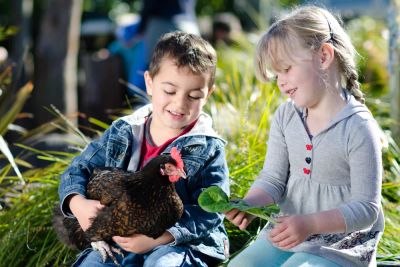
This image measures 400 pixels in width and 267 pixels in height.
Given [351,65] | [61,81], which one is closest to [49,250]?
[351,65]

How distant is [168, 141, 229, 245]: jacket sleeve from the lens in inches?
126

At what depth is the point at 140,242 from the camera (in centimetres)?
313

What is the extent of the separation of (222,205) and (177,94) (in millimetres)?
653

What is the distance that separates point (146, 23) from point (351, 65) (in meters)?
5.54

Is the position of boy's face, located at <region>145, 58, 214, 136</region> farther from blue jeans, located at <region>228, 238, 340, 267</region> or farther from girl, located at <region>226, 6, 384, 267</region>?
blue jeans, located at <region>228, 238, 340, 267</region>

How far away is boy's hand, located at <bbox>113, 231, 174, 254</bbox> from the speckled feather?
0.03 m

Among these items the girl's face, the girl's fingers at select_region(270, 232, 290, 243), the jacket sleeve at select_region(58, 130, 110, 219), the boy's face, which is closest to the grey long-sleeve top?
the girl's face

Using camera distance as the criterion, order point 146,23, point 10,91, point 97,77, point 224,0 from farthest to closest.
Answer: point 224,0 → point 97,77 → point 146,23 → point 10,91

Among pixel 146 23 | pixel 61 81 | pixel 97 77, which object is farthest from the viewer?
pixel 97 77

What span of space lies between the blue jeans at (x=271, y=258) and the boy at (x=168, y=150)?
21cm

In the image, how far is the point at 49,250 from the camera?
154 inches

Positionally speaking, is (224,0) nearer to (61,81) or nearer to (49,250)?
(61,81)

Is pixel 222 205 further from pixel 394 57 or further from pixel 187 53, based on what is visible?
pixel 394 57

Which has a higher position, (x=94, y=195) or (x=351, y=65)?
(x=351, y=65)
